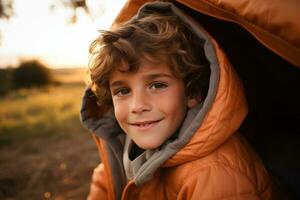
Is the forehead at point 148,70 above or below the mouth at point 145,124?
above

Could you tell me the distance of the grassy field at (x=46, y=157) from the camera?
11.3ft

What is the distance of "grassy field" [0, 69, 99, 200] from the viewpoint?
11.3 feet

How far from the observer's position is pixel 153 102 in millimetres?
1647

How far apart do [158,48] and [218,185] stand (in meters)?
0.72

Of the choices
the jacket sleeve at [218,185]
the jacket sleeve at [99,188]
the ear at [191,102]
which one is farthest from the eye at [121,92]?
the jacket sleeve at [99,188]

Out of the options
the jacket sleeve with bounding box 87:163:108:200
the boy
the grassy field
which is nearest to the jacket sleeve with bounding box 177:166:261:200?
the boy

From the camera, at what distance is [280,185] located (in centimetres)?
178

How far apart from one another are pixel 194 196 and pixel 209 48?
2.20ft

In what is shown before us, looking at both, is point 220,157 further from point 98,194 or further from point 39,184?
point 39,184

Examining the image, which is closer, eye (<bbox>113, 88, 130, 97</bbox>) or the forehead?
the forehead

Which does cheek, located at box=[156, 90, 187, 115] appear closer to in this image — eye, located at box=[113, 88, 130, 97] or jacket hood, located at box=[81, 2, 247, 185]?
jacket hood, located at box=[81, 2, 247, 185]

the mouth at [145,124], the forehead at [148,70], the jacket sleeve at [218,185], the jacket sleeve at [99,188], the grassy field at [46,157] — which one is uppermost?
the forehead at [148,70]

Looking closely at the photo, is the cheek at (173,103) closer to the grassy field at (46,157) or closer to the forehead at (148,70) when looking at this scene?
the forehead at (148,70)

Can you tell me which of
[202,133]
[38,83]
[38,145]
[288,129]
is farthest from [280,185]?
[38,83]
